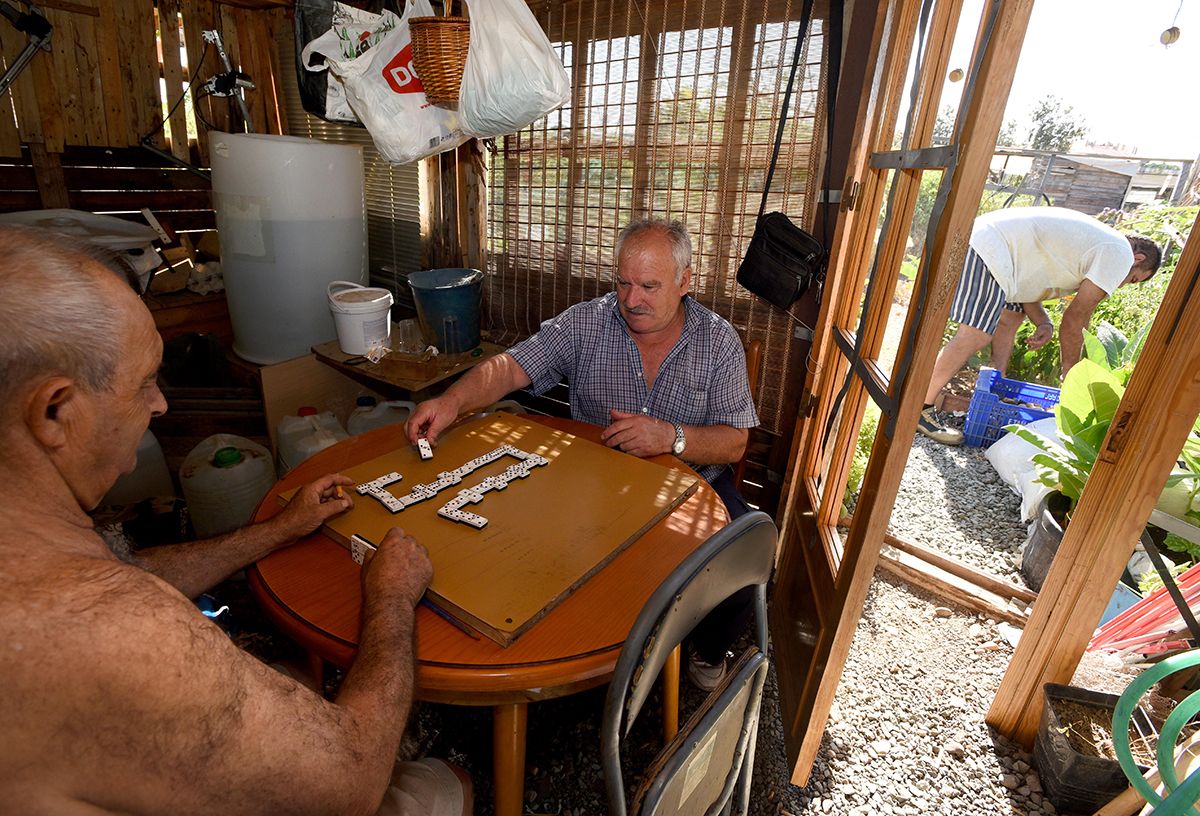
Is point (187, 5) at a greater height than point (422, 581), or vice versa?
point (187, 5)

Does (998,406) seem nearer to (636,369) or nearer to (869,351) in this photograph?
(869,351)

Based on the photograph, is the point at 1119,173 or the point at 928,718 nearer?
the point at 928,718

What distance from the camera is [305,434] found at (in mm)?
2811

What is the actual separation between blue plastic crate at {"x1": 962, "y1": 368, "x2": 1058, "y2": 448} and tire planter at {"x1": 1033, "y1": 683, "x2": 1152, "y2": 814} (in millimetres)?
2161

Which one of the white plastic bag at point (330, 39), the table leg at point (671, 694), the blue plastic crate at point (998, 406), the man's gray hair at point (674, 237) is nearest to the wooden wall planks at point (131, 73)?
the white plastic bag at point (330, 39)

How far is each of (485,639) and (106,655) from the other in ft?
1.90

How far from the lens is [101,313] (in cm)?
77

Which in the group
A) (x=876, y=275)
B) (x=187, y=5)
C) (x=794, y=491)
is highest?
(x=187, y=5)

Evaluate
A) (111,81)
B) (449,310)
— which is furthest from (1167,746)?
(111,81)

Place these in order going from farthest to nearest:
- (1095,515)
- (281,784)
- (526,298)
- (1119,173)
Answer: (1119,173) → (526,298) → (1095,515) → (281,784)

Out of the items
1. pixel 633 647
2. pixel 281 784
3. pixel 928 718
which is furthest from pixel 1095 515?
pixel 281 784

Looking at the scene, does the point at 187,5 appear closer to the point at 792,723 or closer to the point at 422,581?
the point at 422,581

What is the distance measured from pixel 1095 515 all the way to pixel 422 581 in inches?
74.7

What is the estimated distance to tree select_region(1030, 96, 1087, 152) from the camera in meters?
10.2
